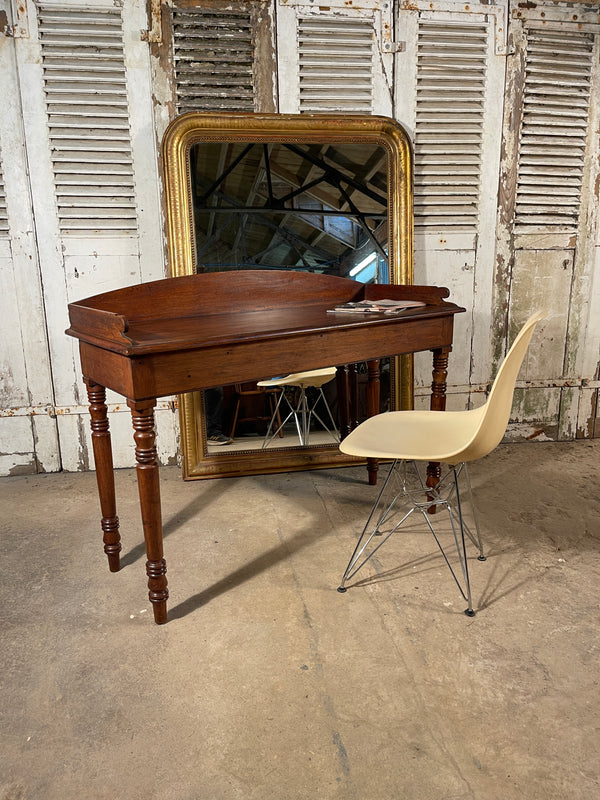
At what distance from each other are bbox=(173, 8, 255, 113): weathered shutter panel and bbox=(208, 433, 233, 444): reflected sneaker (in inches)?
72.1

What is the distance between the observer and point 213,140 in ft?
10.5

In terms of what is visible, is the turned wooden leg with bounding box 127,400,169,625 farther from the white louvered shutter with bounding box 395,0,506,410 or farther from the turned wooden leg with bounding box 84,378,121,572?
the white louvered shutter with bounding box 395,0,506,410

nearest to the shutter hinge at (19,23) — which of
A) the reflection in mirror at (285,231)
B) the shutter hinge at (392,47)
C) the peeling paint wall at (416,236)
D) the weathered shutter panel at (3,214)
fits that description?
the peeling paint wall at (416,236)

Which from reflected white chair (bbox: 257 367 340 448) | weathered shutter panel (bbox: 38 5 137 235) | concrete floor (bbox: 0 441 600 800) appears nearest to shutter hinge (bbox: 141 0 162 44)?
weathered shutter panel (bbox: 38 5 137 235)

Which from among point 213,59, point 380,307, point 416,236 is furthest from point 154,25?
point 380,307

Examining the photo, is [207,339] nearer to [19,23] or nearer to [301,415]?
[301,415]

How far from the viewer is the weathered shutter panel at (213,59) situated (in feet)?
10.4

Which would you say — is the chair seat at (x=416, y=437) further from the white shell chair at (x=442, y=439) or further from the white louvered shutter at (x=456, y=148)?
the white louvered shutter at (x=456, y=148)

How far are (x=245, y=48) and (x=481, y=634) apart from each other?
3148 millimetres

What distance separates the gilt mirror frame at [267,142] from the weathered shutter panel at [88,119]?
0.32 m

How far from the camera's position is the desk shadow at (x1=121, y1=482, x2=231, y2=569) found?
8.22 ft

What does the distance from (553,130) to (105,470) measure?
3.32 meters

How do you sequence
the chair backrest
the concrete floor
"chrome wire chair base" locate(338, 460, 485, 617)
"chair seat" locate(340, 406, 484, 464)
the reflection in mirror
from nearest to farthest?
1. the concrete floor
2. the chair backrest
3. "chair seat" locate(340, 406, 484, 464)
4. "chrome wire chair base" locate(338, 460, 485, 617)
5. the reflection in mirror

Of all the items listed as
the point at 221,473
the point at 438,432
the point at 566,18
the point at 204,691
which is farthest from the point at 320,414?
the point at 566,18
